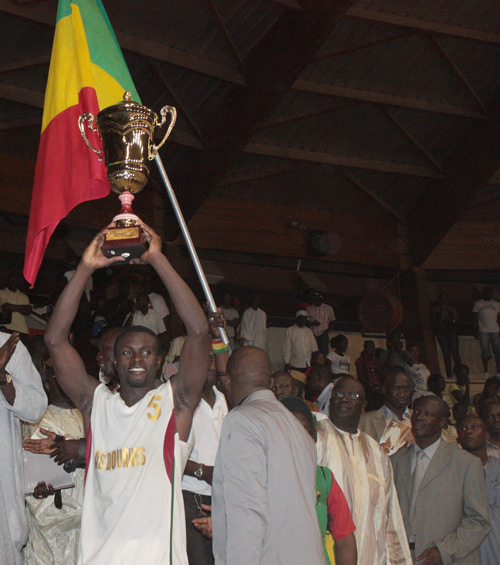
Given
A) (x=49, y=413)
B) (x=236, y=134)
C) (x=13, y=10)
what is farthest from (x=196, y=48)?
(x=49, y=413)

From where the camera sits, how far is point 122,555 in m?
2.92

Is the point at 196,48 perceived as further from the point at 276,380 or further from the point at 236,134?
the point at 276,380

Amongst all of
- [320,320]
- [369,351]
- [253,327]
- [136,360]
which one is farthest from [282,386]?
[320,320]

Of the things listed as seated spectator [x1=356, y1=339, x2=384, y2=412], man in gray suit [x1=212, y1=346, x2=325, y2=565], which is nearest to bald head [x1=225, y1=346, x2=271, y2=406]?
man in gray suit [x1=212, y1=346, x2=325, y2=565]

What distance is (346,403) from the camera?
4820mm

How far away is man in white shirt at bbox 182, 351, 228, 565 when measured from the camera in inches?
158

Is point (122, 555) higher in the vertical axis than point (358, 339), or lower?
lower

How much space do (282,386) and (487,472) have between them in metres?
1.66

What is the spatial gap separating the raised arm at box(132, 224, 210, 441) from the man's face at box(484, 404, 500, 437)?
4.42 m

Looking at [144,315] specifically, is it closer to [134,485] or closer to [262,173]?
[262,173]

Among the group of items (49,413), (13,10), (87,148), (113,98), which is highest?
(13,10)

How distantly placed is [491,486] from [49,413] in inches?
127

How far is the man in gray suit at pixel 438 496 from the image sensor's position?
15.6 ft

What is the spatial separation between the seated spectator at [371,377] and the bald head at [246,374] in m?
6.74
